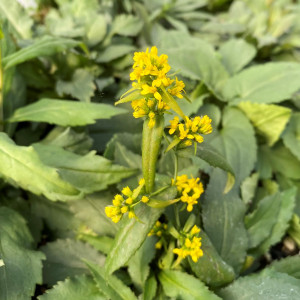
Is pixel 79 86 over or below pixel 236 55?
over

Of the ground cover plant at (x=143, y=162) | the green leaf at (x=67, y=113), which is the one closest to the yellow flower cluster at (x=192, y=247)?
the ground cover plant at (x=143, y=162)

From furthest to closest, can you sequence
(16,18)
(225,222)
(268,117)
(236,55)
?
(236,55) → (16,18) → (268,117) → (225,222)

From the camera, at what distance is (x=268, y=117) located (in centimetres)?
138

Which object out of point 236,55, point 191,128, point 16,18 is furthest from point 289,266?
point 16,18

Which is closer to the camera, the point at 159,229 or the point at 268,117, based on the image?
the point at 159,229

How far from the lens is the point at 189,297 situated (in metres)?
0.93

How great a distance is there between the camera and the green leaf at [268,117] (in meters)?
1.34

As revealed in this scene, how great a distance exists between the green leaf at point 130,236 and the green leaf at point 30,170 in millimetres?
191

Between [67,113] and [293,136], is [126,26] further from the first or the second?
[293,136]

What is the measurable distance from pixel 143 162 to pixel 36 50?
0.66 metres

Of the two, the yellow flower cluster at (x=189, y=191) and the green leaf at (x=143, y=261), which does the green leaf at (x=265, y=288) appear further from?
the yellow flower cluster at (x=189, y=191)

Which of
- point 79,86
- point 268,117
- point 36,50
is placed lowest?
point 268,117

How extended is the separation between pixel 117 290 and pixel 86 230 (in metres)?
0.28

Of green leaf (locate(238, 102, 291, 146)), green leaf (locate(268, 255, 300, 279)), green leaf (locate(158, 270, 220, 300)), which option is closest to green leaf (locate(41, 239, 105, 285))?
green leaf (locate(158, 270, 220, 300))
